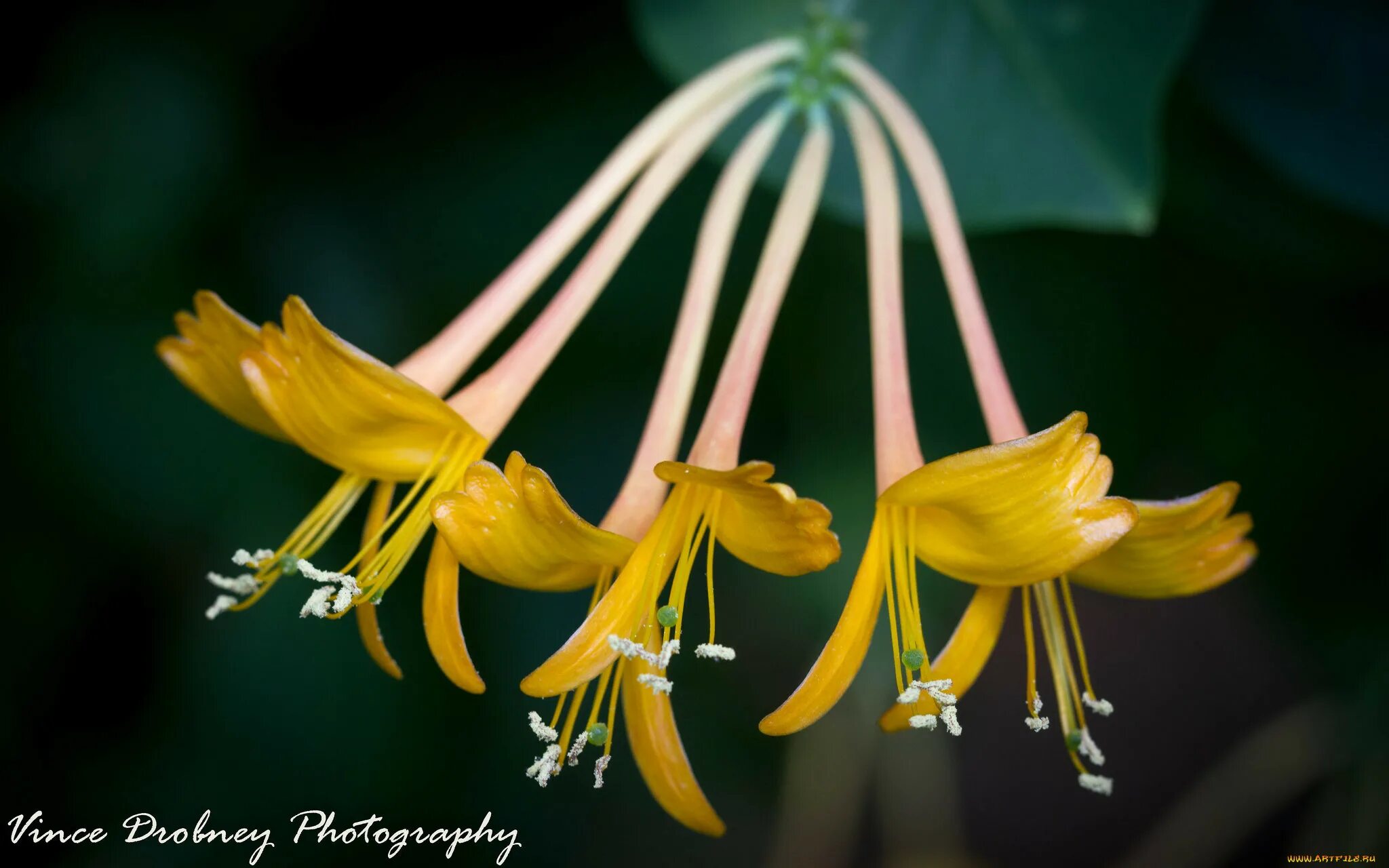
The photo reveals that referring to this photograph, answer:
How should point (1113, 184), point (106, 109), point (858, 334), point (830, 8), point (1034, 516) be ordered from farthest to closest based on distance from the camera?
point (858, 334)
point (106, 109)
point (830, 8)
point (1113, 184)
point (1034, 516)

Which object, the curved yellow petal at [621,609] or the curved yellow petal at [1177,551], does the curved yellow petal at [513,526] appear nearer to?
the curved yellow petal at [621,609]

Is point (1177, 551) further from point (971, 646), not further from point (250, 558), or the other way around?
point (250, 558)

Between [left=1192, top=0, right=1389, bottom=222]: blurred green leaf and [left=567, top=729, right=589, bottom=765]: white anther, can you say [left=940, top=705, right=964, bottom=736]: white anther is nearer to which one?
[left=567, top=729, right=589, bottom=765]: white anther

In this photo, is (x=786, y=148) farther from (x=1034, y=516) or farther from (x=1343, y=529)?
(x=1343, y=529)

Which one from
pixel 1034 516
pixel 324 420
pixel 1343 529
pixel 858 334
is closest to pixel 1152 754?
pixel 1343 529

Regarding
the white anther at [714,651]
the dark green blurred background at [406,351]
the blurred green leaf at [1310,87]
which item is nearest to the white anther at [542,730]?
the white anther at [714,651]

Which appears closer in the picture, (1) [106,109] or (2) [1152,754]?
(1) [106,109]
